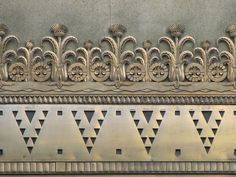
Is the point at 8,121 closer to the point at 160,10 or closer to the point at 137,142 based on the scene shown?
the point at 137,142

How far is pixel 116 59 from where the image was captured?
7.53m

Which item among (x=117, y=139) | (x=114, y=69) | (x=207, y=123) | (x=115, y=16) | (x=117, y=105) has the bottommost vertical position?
(x=117, y=139)

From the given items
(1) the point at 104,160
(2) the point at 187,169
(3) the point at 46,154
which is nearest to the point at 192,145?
(2) the point at 187,169

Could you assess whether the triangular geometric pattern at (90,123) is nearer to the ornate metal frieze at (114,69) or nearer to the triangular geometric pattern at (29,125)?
the ornate metal frieze at (114,69)

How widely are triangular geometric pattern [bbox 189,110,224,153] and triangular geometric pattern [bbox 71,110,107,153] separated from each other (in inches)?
28.9

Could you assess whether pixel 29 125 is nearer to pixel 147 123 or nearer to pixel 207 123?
pixel 147 123

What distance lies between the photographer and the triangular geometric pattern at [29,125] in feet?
24.4

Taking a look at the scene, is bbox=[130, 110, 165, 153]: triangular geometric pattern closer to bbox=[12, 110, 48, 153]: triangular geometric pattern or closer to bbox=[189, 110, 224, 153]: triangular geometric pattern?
bbox=[189, 110, 224, 153]: triangular geometric pattern

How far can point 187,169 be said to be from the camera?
7.39 metres

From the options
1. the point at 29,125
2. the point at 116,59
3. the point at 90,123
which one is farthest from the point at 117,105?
the point at 29,125

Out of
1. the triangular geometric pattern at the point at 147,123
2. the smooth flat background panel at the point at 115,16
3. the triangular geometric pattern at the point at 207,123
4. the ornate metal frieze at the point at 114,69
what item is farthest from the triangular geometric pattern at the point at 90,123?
the triangular geometric pattern at the point at 207,123

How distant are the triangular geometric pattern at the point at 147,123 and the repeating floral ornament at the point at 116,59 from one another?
0.88 feet

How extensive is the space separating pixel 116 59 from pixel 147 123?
0.57 m

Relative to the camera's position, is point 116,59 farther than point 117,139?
Yes
